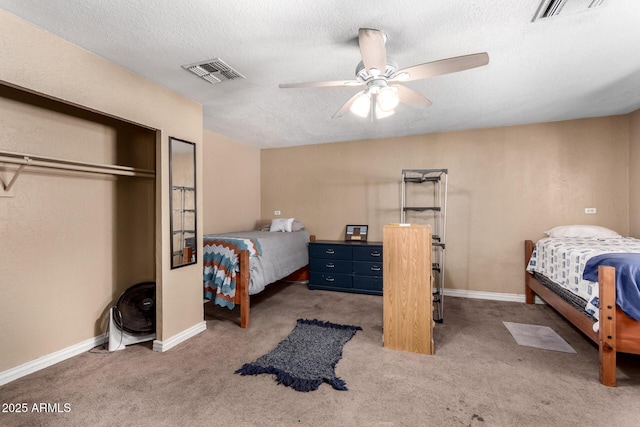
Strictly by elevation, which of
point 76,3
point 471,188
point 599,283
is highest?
point 76,3

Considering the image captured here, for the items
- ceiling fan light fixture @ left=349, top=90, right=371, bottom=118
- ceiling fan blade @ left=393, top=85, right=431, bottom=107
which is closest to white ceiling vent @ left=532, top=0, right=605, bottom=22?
ceiling fan blade @ left=393, top=85, right=431, bottom=107

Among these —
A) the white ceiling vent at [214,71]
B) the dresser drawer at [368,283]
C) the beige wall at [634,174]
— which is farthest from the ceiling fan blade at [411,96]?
the beige wall at [634,174]

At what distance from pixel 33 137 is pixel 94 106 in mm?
569

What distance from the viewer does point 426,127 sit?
4.04 meters

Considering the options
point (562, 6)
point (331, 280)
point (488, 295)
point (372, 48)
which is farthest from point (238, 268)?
point (488, 295)

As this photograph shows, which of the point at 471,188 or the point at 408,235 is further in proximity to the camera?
the point at 471,188

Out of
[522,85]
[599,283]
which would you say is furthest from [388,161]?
[599,283]

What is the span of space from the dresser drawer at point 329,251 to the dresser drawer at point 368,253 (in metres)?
0.11

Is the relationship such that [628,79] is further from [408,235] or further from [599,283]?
[408,235]

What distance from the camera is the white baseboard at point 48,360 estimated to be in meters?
2.04

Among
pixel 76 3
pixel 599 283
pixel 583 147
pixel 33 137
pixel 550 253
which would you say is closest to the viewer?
pixel 76 3

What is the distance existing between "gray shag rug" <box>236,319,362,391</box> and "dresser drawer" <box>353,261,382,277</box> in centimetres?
132

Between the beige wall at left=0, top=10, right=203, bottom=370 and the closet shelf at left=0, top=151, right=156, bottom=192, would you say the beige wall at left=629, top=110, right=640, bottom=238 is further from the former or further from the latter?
the closet shelf at left=0, top=151, right=156, bottom=192

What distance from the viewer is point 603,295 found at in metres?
Result: 1.99
